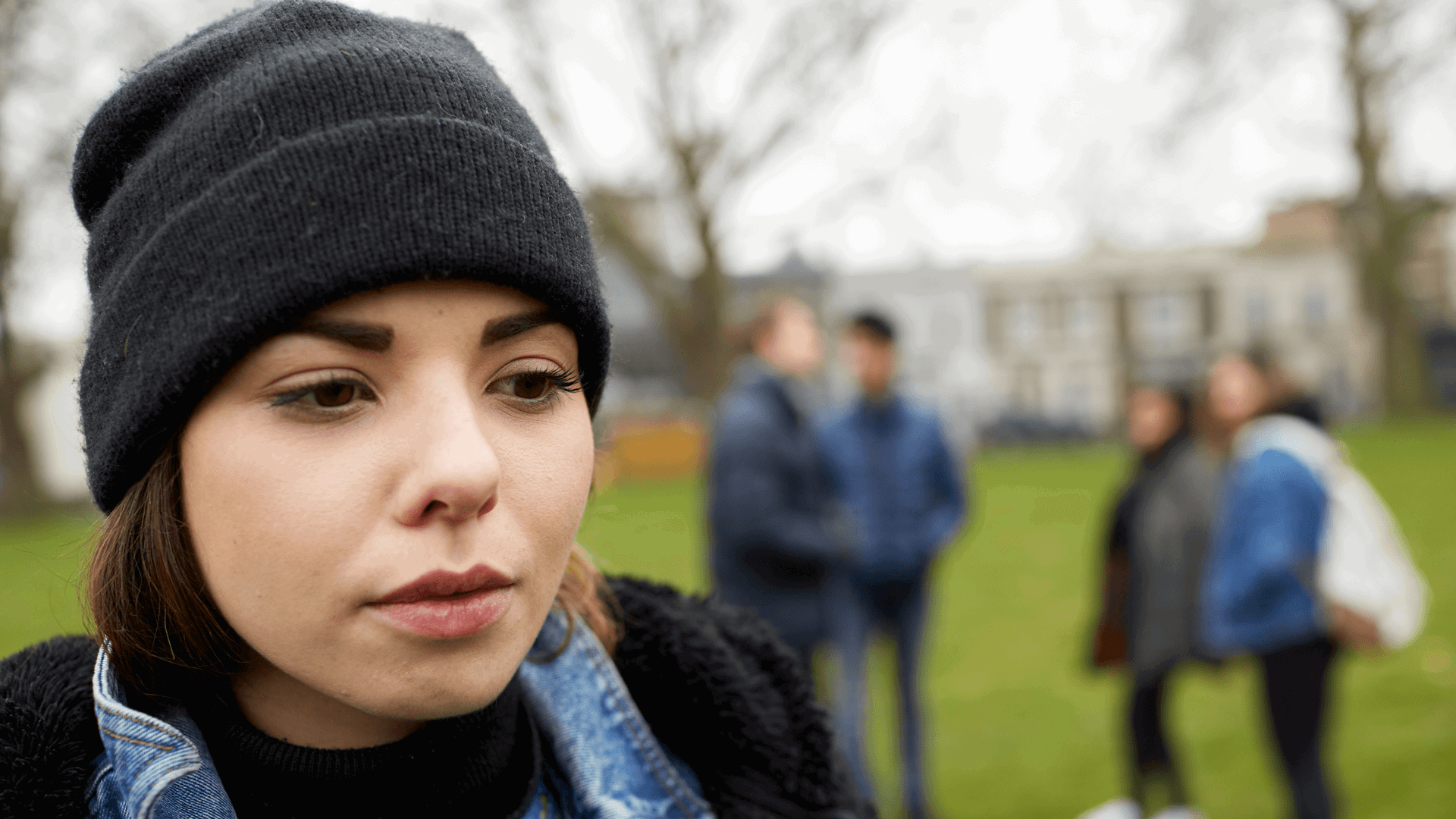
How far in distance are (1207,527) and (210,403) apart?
13.6 ft

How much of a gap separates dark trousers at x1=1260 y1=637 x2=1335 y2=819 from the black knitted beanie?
3.43 metres

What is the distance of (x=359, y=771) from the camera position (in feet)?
3.84

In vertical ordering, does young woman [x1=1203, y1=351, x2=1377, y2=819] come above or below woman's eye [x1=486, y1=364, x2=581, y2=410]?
below

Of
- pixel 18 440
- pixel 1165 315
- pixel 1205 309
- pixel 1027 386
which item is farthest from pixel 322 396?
pixel 1205 309

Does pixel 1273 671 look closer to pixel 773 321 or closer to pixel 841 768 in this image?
pixel 773 321

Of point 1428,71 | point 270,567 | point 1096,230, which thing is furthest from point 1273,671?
point 1096,230

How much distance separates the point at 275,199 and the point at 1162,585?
4.04 metres

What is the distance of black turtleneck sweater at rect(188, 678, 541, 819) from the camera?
117 cm

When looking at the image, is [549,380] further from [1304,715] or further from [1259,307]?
[1259,307]

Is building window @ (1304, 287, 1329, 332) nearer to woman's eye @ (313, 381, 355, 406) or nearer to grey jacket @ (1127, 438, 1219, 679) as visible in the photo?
grey jacket @ (1127, 438, 1219, 679)

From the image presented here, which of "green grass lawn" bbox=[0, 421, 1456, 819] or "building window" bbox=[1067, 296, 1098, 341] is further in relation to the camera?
"building window" bbox=[1067, 296, 1098, 341]

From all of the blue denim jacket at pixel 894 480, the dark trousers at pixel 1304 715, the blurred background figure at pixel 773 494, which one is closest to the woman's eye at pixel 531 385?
the blurred background figure at pixel 773 494

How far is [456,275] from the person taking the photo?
1083 mm

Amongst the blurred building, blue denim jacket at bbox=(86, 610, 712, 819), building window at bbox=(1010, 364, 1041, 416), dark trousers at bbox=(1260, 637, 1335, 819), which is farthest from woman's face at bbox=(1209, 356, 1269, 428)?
building window at bbox=(1010, 364, 1041, 416)
